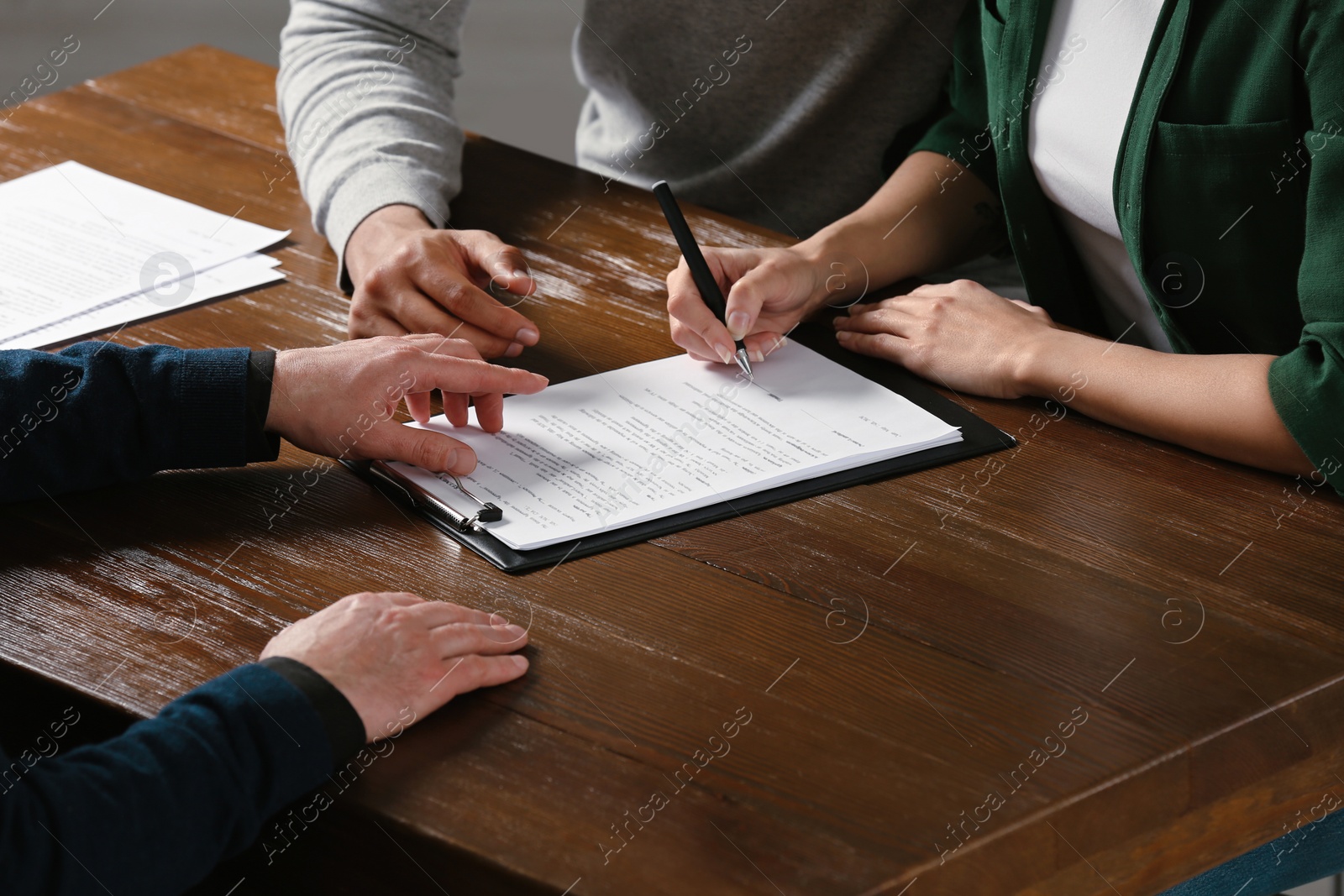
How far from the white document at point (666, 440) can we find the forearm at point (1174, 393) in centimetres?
13

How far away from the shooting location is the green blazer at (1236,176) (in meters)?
0.96

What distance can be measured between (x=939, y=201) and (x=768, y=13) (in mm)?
381

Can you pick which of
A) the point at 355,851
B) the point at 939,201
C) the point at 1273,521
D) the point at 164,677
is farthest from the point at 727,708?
the point at 939,201

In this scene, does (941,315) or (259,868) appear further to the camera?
(941,315)

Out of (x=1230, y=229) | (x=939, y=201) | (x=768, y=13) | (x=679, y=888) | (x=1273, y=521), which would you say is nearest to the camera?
(x=679, y=888)

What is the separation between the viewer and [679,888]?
1.98 feet

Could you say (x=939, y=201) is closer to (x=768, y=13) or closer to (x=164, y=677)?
(x=768, y=13)

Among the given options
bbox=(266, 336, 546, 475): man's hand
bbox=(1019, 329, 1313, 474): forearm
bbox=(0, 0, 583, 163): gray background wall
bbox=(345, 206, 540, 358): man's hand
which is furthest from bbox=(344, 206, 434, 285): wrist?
bbox=(0, 0, 583, 163): gray background wall

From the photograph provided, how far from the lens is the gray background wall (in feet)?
13.1

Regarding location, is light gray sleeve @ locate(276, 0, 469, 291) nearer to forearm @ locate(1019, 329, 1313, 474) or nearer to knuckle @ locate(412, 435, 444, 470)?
knuckle @ locate(412, 435, 444, 470)

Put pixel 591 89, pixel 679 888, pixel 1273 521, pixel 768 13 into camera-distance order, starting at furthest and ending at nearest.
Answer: pixel 591 89 → pixel 768 13 → pixel 1273 521 → pixel 679 888

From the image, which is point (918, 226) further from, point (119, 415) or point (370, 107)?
point (119, 415)

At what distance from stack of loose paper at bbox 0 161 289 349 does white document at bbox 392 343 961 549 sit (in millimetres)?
379

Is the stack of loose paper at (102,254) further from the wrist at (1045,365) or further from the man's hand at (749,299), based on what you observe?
the wrist at (1045,365)
